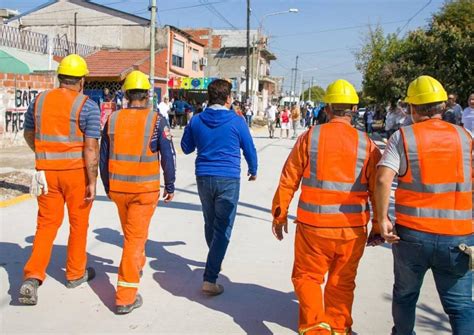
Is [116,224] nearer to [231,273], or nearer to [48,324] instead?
[231,273]

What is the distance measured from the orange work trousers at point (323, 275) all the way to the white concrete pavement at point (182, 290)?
501mm

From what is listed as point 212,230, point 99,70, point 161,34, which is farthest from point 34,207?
point 161,34

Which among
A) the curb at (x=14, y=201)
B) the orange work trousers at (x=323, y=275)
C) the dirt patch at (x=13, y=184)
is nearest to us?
the orange work trousers at (x=323, y=275)

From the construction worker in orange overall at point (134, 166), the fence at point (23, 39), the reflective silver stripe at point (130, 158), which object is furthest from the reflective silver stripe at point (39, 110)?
the fence at point (23, 39)

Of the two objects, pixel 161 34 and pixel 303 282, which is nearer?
pixel 303 282

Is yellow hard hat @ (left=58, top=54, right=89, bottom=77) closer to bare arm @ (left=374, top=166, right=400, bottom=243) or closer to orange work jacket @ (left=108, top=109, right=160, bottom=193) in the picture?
orange work jacket @ (left=108, top=109, right=160, bottom=193)

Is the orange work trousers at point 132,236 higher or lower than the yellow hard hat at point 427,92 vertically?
lower

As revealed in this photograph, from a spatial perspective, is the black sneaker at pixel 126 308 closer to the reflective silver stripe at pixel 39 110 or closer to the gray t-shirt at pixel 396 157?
the reflective silver stripe at pixel 39 110

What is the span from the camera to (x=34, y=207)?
24.9 ft

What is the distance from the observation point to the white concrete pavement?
3854 millimetres

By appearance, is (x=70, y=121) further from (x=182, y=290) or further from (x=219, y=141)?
(x=182, y=290)

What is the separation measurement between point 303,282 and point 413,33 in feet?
75.0

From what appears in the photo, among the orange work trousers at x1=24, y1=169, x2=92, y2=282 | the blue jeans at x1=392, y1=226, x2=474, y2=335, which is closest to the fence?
the orange work trousers at x1=24, y1=169, x2=92, y2=282

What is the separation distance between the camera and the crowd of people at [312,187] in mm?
3117
